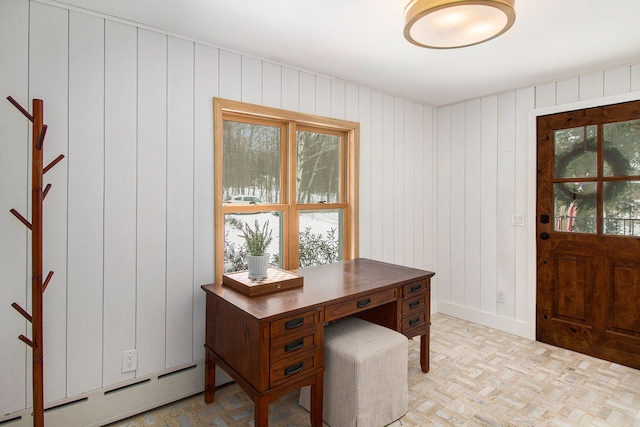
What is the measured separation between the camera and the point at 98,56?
77.5 inches

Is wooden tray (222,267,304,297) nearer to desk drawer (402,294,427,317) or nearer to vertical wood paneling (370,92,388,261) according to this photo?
desk drawer (402,294,427,317)

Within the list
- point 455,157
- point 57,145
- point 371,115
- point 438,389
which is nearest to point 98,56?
point 57,145

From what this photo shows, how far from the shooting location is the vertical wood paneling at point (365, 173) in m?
3.24

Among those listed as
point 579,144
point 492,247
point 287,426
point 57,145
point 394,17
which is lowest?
point 287,426

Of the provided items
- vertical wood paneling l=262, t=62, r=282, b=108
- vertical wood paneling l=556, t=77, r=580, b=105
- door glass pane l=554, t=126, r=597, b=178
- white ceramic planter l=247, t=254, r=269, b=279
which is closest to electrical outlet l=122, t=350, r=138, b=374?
white ceramic planter l=247, t=254, r=269, b=279

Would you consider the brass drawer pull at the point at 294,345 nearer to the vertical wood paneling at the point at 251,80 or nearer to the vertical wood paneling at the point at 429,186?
the vertical wood paneling at the point at 251,80

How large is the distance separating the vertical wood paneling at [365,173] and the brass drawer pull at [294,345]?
1501mm

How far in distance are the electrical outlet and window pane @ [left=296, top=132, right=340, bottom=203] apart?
1554 millimetres

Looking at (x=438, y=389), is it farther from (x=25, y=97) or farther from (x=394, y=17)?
(x=25, y=97)

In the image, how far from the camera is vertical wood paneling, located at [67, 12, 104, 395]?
6.28 ft

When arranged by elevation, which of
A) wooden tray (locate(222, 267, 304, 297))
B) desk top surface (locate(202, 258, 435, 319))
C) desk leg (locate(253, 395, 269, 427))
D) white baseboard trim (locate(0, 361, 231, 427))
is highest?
wooden tray (locate(222, 267, 304, 297))

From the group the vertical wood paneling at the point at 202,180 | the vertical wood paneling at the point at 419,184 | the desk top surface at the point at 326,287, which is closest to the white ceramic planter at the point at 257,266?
the desk top surface at the point at 326,287

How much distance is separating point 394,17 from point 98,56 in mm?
1665

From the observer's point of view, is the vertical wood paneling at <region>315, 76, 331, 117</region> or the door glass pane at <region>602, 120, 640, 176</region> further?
the vertical wood paneling at <region>315, 76, 331, 117</region>
